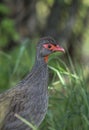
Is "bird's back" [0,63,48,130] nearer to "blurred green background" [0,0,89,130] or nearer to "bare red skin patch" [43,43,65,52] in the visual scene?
"bare red skin patch" [43,43,65,52]

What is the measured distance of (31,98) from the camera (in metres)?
6.09

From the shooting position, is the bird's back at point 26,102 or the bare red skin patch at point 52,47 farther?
the bare red skin patch at point 52,47

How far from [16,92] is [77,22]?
6.08 metres

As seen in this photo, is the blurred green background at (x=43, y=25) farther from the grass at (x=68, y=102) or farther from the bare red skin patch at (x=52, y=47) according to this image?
the bare red skin patch at (x=52, y=47)

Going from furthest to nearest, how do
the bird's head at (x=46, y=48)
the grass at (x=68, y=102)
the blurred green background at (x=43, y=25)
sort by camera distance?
the blurred green background at (x=43, y=25) → the bird's head at (x=46, y=48) → the grass at (x=68, y=102)

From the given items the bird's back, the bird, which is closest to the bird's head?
the bird

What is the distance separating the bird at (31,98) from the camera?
6.02m

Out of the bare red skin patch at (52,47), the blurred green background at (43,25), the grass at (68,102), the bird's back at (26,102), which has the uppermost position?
the bare red skin patch at (52,47)

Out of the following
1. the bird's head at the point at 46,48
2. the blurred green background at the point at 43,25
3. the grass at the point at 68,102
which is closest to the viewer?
the grass at the point at 68,102

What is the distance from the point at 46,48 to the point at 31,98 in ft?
1.72

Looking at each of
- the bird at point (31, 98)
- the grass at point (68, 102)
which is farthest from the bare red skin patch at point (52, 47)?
the grass at point (68, 102)

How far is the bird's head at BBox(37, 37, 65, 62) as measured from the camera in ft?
20.6

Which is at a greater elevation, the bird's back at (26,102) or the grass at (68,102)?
the bird's back at (26,102)

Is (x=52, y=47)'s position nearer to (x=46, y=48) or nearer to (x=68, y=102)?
(x=46, y=48)
